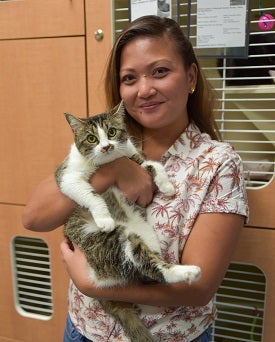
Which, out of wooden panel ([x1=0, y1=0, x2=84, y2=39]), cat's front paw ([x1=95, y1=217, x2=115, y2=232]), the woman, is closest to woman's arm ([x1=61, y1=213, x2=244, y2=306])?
the woman

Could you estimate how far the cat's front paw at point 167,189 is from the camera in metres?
0.85

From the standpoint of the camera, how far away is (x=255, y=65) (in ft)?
3.65

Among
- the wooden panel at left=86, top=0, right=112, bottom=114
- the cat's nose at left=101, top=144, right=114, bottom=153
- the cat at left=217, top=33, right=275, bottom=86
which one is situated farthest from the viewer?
the wooden panel at left=86, top=0, right=112, bottom=114

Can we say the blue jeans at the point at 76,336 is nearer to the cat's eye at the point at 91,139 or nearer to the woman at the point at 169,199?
the woman at the point at 169,199

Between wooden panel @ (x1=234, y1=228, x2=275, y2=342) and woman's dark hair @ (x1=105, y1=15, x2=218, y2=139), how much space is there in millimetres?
380

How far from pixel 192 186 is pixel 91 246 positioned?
11.5 inches

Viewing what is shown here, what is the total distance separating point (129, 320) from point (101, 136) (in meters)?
0.45

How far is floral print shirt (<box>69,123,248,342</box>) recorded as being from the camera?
0.81 m

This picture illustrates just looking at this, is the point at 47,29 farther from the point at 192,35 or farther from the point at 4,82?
the point at 192,35

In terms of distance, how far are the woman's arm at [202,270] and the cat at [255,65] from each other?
0.53 metres

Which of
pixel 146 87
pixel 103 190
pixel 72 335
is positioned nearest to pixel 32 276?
pixel 72 335

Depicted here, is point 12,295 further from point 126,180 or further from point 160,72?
point 160,72

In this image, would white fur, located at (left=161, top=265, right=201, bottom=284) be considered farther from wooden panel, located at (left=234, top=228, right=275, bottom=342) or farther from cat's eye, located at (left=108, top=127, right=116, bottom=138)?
wooden panel, located at (left=234, top=228, right=275, bottom=342)

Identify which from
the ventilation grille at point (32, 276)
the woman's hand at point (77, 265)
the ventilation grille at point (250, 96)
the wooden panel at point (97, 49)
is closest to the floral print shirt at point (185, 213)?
the woman's hand at point (77, 265)
